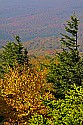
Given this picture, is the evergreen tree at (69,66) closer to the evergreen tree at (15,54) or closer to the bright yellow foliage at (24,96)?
the bright yellow foliage at (24,96)

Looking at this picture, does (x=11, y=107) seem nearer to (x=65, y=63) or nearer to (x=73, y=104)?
(x=65, y=63)

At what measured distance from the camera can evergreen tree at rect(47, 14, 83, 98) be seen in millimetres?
36031

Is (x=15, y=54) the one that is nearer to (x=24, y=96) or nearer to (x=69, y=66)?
(x=69, y=66)

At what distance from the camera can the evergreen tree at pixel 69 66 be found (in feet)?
118

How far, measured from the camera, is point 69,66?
36375 millimetres

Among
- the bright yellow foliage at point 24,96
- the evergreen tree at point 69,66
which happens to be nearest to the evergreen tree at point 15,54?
the evergreen tree at point 69,66

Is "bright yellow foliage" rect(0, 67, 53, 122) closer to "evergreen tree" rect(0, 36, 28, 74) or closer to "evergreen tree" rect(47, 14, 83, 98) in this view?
"evergreen tree" rect(47, 14, 83, 98)

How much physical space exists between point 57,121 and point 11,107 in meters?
20.5

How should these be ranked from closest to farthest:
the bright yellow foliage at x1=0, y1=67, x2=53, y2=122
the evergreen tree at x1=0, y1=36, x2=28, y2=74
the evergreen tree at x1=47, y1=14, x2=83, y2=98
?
the bright yellow foliage at x1=0, y1=67, x2=53, y2=122 < the evergreen tree at x1=47, y1=14, x2=83, y2=98 < the evergreen tree at x1=0, y1=36, x2=28, y2=74

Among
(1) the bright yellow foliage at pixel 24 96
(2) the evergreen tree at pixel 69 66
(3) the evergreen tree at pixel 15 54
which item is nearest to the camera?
(1) the bright yellow foliage at pixel 24 96

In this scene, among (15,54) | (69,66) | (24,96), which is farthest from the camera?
(15,54)

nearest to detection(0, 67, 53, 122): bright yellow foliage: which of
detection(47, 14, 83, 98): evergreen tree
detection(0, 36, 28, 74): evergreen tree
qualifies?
detection(47, 14, 83, 98): evergreen tree

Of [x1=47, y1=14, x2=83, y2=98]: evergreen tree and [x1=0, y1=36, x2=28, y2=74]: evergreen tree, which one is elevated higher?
[x1=47, y1=14, x2=83, y2=98]: evergreen tree

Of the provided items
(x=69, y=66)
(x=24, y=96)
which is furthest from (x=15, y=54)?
(x=24, y=96)
